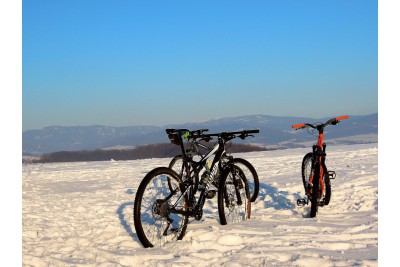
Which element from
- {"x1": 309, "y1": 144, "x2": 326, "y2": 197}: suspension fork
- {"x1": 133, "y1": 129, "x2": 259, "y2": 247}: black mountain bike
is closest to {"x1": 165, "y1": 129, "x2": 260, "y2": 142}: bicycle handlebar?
{"x1": 133, "y1": 129, "x2": 259, "y2": 247}: black mountain bike

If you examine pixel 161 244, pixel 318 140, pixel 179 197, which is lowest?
pixel 161 244

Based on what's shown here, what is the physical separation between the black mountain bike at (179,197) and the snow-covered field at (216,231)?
0.21 meters

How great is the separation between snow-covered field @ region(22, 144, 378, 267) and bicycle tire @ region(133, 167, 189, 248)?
18 centimetres

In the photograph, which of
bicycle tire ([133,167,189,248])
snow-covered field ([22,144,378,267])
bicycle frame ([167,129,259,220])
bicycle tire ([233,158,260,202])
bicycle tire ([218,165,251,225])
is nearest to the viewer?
snow-covered field ([22,144,378,267])

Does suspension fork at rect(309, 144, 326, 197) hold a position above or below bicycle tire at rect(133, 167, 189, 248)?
above

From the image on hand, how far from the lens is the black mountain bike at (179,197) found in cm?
553

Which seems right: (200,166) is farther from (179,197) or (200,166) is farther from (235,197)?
(235,197)

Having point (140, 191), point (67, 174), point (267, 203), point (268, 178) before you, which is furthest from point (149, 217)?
point (67, 174)

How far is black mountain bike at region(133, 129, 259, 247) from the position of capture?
5527mm

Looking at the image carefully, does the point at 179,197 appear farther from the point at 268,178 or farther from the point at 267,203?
the point at 268,178

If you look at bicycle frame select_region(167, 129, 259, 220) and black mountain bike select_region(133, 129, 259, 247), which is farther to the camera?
bicycle frame select_region(167, 129, 259, 220)

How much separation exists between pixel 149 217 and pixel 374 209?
3.50 m

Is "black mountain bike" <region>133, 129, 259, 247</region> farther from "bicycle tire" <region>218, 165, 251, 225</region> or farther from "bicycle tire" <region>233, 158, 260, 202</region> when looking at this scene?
"bicycle tire" <region>233, 158, 260, 202</region>

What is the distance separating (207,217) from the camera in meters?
7.24
